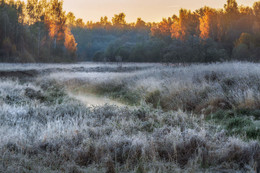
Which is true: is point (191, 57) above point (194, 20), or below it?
below

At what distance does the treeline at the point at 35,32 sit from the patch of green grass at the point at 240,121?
43.9 metres

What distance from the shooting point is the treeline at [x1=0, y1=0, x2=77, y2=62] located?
49281mm

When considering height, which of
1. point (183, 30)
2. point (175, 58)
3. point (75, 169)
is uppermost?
point (183, 30)

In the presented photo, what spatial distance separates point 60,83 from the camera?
59.0 ft

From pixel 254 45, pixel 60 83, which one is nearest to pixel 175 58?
pixel 60 83

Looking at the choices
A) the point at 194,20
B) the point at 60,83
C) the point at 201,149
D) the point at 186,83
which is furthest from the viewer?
the point at 194,20

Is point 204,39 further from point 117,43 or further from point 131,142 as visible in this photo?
point 117,43

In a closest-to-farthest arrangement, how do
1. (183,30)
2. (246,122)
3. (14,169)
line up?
(14,169) < (246,122) < (183,30)

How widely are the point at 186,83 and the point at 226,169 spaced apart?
25.9ft

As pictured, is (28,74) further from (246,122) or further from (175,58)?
(246,122)

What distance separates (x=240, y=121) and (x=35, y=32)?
60059 mm

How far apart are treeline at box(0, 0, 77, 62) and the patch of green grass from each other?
4392 cm

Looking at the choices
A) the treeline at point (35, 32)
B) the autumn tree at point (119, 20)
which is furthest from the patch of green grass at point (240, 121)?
the autumn tree at point (119, 20)

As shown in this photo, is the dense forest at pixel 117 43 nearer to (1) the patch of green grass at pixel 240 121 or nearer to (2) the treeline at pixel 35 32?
(2) the treeline at pixel 35 32
